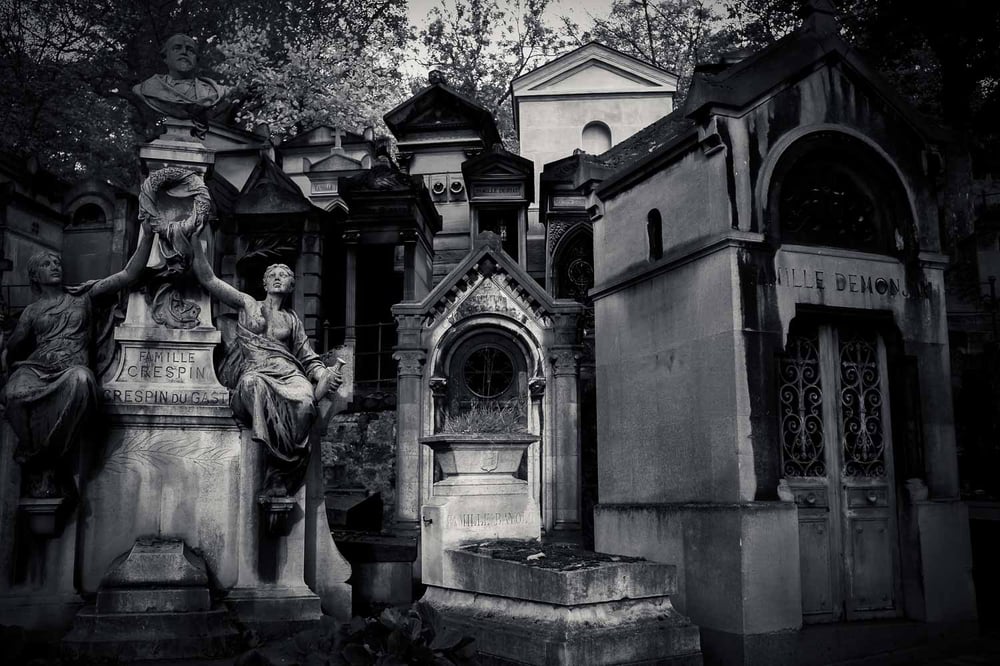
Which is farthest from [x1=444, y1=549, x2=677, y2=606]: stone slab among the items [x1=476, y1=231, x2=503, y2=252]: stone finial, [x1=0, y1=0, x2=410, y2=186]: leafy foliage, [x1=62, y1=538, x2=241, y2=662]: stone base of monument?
[x1=0, y1=0, x2=410, y2=186]: leafy foliage

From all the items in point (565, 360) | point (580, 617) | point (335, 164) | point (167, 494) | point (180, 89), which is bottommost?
point (580, 617)

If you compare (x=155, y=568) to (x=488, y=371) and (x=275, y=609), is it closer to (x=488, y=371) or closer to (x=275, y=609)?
(x=275, y=609)

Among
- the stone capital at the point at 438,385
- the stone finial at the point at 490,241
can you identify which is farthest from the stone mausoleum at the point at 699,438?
the stone finial at the point at 490,241

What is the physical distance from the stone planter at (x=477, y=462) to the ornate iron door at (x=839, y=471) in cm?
258

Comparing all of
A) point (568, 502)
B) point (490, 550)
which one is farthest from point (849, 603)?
point (568, 502)

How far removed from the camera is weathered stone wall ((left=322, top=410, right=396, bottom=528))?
44.1 feet

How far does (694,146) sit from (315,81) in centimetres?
2162

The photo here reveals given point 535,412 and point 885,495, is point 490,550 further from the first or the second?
point 535,412

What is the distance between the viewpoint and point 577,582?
6117 millimetres

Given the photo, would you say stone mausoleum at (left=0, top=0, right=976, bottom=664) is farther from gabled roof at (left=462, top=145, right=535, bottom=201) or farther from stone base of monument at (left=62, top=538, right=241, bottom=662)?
gabled roof at (left=462, top=145, right=535, bottom=201)

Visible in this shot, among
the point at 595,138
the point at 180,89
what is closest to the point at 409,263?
the point at 595,138

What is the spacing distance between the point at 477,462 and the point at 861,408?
3.63 metres

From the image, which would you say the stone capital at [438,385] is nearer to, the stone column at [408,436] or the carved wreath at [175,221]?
the stone column at [408,436]

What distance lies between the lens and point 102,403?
695 cm
